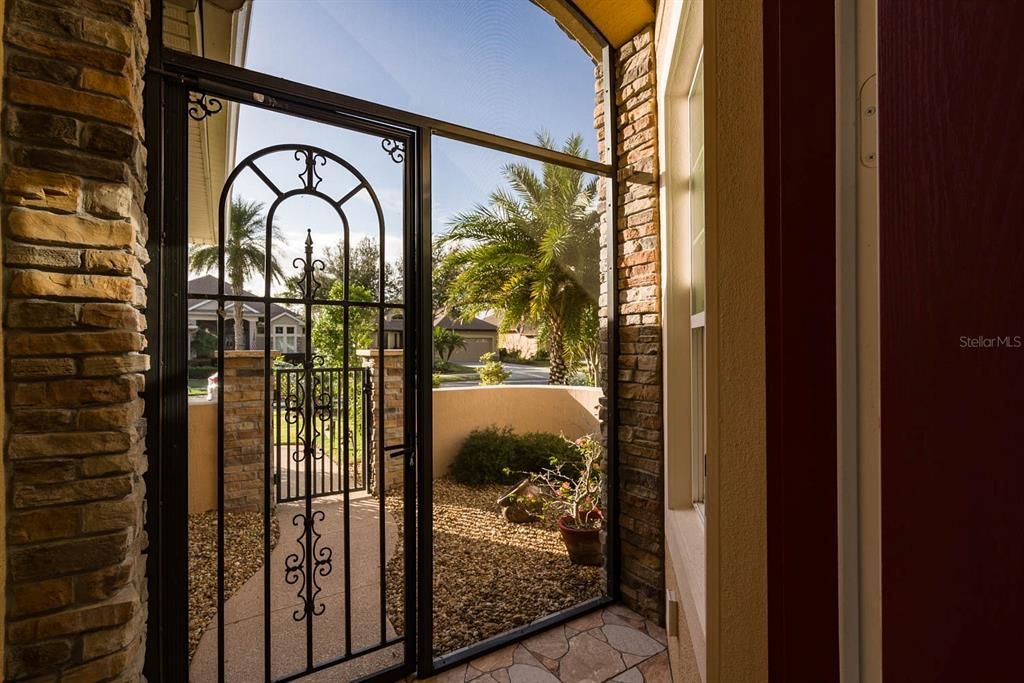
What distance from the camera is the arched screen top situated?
1.80 meters

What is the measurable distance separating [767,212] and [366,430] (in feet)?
5.50

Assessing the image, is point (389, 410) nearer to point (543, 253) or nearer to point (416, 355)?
point (416, 355)

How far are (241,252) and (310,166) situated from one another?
434 mm

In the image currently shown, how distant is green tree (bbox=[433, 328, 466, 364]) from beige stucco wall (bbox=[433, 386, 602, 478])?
14.3 inches

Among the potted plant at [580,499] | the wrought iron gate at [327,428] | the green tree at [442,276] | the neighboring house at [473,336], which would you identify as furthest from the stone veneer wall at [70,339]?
the potted plant at [580,499]

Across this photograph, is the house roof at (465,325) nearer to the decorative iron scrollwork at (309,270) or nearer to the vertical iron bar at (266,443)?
the decorative iron scrollwork at (309,270)

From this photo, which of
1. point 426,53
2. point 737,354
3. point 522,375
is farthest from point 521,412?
point 426,53

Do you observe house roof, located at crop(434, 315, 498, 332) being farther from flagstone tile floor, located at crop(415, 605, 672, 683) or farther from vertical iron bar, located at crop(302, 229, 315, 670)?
flagstone tile floor, located at crop(415, 605, 672, 683)

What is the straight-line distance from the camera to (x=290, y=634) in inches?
69.8

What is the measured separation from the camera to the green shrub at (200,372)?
1.55m

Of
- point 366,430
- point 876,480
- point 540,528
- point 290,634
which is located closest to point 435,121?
point 366,430

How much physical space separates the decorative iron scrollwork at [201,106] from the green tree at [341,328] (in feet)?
2.35

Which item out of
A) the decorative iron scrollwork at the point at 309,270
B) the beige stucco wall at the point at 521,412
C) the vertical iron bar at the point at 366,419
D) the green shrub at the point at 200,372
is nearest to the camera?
the green shrub at the point at 200,372

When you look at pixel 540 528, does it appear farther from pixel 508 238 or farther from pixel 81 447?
pixel 81 447
